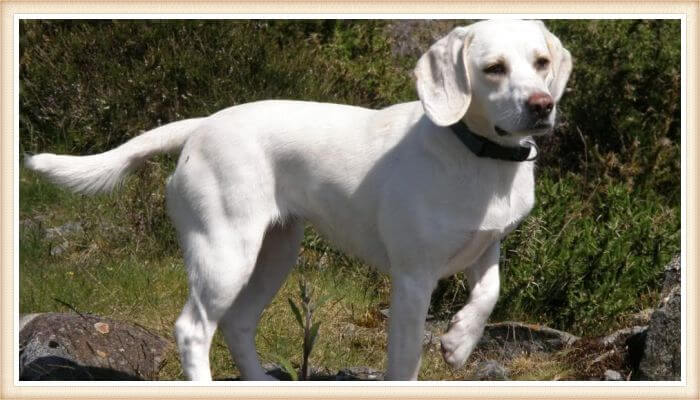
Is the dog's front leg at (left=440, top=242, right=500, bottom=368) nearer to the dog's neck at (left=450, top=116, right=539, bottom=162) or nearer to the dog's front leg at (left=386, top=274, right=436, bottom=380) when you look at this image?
the dog's front leg at (left=386, top=274, right=436, bottom=380)

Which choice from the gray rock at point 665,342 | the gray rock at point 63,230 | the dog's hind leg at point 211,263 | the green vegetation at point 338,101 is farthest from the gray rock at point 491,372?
the gray rock at point 63,230

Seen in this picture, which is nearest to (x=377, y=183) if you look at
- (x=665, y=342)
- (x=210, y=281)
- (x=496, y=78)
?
(x=496, y=78)

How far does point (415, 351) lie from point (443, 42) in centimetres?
120

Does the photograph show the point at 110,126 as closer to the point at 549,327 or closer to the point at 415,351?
the point at 549,327

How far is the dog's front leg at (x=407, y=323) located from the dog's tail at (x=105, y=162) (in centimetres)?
120

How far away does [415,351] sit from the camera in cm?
461

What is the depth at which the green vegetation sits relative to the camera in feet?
20.2

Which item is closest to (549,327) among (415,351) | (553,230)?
(553,230)

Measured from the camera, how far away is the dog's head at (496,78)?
13.8 ft

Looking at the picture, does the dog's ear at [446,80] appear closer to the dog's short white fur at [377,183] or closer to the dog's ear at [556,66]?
the dog's short white fur at [377,183]

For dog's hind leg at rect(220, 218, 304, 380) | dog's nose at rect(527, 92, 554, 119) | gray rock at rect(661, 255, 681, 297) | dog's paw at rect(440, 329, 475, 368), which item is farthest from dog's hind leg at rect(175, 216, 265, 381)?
gray rock at rect(661, 255, 681, 297)

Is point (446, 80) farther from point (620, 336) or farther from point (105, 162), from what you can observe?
point (620, 336)

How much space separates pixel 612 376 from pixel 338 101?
3.90 metres

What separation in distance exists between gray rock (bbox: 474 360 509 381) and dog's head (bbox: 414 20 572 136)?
4.48ft
